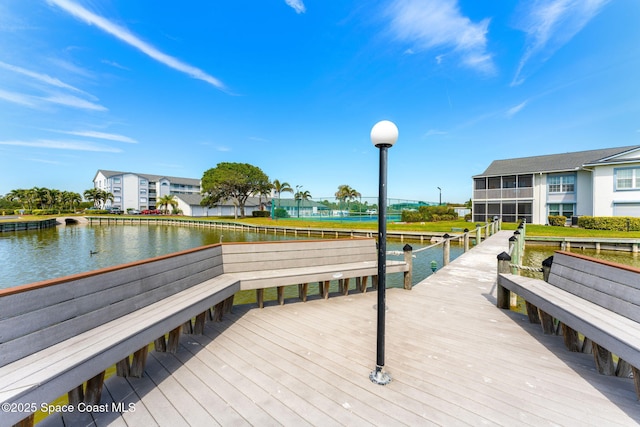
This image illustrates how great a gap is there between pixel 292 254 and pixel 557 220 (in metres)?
28.2

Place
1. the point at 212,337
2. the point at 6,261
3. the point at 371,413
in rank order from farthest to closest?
the point at 6,261 < the point at 212,337 < the point at 371,413

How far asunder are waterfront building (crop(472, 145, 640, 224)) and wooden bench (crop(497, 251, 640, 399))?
81.3 ft

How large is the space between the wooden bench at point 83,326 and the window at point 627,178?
96.3 feet

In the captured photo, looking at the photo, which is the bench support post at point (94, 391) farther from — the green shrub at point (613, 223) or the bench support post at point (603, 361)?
the green shrub at point (613, 223)

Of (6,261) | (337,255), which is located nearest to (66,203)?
(6,261)

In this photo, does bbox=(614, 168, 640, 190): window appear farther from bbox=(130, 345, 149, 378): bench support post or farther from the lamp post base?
bbox=(130, 345, 149, 378): bench support post

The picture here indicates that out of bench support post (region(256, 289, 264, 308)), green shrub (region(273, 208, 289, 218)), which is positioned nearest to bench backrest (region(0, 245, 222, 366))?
bench support post (region(256, 289, 264, 308))

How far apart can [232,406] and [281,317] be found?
6.49 feet

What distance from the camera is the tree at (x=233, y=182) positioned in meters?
48.2

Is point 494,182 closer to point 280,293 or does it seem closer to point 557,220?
point 557,220

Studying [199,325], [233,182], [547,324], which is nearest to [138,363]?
[199,325]

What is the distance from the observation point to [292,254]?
493cm

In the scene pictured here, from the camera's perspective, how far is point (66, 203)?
64.0 m

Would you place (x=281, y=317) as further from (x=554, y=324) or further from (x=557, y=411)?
(x=554, y=324)
